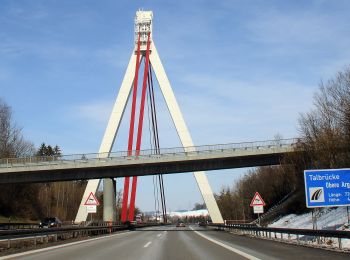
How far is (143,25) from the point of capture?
68875 mm

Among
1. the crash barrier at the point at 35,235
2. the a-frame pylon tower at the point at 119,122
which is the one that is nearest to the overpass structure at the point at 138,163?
the a-frame pylon tower at the point at 119,122

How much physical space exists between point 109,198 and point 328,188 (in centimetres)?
3887

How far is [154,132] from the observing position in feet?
238

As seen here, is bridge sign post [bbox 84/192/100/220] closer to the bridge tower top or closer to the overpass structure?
the overpass structure

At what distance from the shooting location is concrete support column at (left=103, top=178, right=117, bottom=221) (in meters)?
55.1

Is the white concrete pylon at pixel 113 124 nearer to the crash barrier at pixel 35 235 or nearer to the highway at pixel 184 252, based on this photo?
the crash barrier at pixel 35 235

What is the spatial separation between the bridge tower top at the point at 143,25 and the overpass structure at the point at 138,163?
69.1 ft

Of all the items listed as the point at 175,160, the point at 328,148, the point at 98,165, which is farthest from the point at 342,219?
the point at 98,165

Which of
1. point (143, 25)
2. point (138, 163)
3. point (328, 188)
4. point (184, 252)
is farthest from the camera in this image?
point (143, 25)

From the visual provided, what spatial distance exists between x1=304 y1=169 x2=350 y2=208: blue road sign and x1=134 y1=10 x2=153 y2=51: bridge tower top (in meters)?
48.0

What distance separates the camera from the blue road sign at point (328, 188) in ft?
66.5

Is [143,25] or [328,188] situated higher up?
[143,25]

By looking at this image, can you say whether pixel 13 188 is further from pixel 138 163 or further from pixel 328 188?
pixel 328 188

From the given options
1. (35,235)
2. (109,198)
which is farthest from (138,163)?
(35,235)
